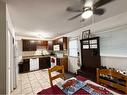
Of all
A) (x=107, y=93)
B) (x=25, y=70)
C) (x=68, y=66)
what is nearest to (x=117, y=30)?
(x=107, y=93)

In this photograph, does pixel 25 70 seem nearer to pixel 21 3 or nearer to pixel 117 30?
pixel 21 3

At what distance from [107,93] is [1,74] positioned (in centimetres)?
191

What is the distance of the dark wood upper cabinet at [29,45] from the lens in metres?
5.80

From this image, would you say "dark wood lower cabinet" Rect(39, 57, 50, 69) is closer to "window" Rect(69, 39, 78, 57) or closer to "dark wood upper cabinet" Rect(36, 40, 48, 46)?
"dark wood upper cabinet" Rect(36, 40, 48, 46)

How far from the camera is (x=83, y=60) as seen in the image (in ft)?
12.7

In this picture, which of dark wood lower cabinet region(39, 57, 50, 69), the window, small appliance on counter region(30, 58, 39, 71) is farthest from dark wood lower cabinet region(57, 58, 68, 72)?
small appliance on counter region(30, 58, 39, 71)

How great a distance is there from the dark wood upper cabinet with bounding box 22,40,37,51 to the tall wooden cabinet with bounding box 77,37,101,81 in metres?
3.75

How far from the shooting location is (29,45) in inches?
237

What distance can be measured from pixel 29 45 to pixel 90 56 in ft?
14.0

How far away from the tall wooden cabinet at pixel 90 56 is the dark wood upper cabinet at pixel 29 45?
3.75 m

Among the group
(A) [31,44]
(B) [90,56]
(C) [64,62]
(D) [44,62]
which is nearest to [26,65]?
(D) [44,62]

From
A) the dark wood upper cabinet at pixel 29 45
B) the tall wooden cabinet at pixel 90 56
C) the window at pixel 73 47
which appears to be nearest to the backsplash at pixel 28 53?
the dark wood upper cabinet at pixel 29 45

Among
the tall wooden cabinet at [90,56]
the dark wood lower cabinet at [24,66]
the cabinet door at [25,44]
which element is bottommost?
the dark wood lower cabinet at [24,66]

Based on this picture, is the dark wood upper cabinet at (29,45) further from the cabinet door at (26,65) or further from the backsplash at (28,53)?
the cabinet door at (26,65)
